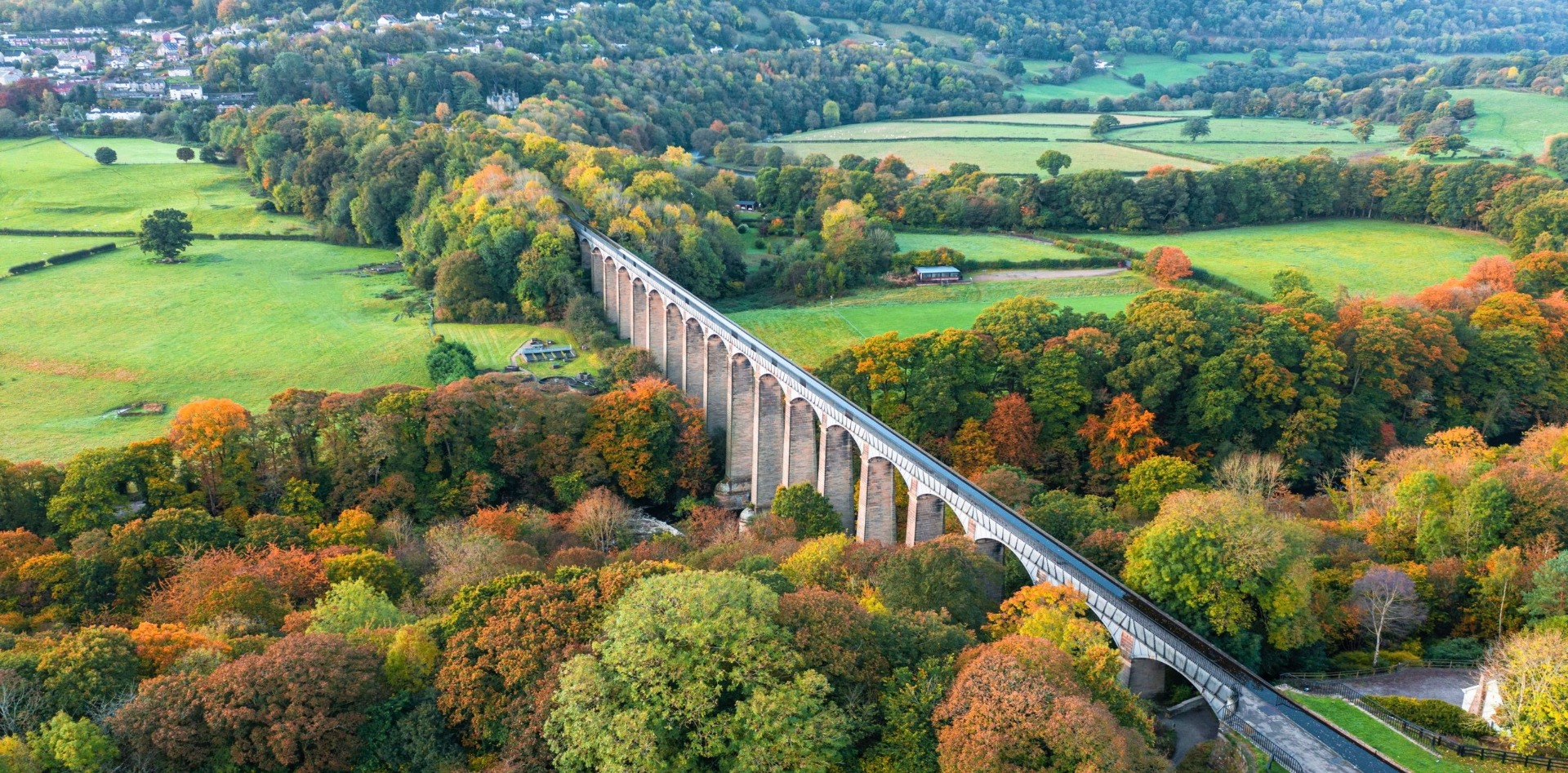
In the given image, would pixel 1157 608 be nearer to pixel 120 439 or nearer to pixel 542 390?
pixel 542 390

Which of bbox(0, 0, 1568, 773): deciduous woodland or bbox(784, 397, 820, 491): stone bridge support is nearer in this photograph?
bbox(0, 0, 1568, 773): deciduous woodland

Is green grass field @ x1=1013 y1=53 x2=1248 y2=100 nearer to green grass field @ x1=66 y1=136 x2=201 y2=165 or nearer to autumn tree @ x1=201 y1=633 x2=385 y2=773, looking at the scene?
Result: green grass field @ x1=66 y1=136 x2=201 y2=165

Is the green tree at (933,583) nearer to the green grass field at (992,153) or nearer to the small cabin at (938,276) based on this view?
the small cabin at (938,276)

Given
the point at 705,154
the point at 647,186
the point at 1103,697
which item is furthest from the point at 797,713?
the point at 705,154

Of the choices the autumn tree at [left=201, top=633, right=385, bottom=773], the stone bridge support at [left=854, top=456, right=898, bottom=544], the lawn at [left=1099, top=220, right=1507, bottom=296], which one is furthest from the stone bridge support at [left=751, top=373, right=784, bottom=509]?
the lawn at [left=1099, top=220, right=1507, bottom=296]

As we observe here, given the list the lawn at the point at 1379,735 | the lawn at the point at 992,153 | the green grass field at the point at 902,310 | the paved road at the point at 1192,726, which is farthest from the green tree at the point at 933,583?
the lawn at the point at 992,153

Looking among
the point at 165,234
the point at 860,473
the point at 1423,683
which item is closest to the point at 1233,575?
the point at 1423,683
